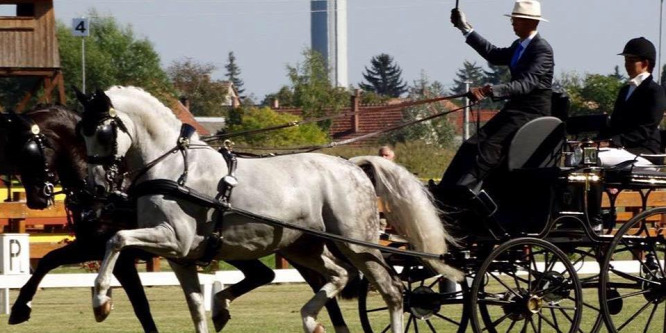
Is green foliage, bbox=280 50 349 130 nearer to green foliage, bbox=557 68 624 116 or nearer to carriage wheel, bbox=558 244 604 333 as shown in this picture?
green foliage, bbox=557 68 624 116

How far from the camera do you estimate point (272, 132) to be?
4972cm

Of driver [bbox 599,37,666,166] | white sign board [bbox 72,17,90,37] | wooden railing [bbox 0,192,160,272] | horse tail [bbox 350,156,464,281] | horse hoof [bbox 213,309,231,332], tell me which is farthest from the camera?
white sign board [bbox 72,17,90,37]

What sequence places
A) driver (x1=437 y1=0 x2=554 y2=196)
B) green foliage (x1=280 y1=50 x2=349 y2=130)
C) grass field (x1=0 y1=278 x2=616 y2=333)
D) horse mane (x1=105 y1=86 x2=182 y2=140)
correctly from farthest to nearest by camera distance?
green foliage (x1=280 y1=50 x2=349 y2=130) < grass field (x1=0 y1=278 x2=616 y2=333) < driver (x1=437 y1=0 x2=554 y2=196) < horse mane (x1=105 y1=86 x2=182 y2=140)

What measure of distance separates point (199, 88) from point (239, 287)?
258 ft

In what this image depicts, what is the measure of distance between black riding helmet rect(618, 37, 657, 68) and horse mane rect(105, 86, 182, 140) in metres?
3.57

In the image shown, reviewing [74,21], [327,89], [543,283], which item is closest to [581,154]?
[543,283]

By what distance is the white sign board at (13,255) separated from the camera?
51.0ft

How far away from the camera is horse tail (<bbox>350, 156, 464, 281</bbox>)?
435 inches

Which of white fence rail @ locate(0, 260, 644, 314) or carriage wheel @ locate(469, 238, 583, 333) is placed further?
white fence rail @ locate(0, 260, 644, 314)

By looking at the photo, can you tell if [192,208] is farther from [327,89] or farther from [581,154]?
[327,89]

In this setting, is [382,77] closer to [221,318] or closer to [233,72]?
[233,72]

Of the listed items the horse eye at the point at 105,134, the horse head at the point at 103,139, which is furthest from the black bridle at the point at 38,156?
A: the horse eye at the point at 105,134

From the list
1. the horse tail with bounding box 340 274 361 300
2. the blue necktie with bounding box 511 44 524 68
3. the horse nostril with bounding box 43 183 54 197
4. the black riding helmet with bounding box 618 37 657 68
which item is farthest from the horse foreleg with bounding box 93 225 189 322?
the black riding helmet with bounding box 618 37 657 68

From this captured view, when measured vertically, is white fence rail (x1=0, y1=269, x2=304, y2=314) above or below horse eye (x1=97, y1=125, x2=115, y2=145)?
below
